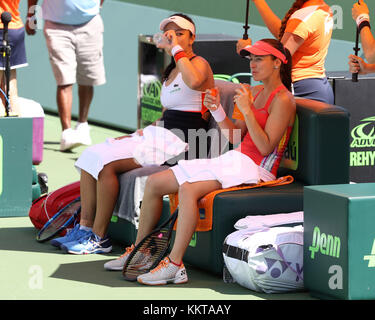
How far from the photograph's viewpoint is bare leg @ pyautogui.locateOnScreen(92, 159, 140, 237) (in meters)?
6.70

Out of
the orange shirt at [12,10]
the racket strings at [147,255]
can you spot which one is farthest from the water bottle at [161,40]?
the orange shirt at [12,10]

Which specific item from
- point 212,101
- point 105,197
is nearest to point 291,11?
point 212,101

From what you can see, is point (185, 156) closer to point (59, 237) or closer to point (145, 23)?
point (59, 237)

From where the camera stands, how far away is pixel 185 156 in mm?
6824

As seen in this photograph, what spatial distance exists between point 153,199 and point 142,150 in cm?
76

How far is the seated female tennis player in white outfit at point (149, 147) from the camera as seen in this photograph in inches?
263

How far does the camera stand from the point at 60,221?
7.10 meters

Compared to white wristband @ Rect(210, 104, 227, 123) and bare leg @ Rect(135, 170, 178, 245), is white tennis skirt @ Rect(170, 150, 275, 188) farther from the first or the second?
white wristband @ Rect(210, 104, 227, 123)

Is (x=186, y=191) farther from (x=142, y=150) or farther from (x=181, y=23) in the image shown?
(x=181, y=23)

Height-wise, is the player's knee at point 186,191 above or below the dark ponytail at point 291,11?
below

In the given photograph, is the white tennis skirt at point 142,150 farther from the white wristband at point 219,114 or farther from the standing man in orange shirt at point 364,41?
the standing man in orange shirt at point 364,41

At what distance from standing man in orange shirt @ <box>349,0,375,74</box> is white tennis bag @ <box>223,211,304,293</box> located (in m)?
1.43

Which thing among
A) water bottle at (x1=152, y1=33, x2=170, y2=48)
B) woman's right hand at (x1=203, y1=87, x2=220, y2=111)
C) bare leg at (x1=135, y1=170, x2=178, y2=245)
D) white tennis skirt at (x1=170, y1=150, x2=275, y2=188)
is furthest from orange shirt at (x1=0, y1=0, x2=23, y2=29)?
white tennis skirt at (x1=170, y1=150, x2=275, y2=188)

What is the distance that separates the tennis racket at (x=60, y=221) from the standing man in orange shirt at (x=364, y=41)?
2046mm
